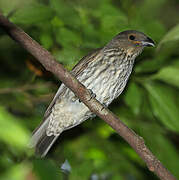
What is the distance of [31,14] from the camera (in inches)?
121

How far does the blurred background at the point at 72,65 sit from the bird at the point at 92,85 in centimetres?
9

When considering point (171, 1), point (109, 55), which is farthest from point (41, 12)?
point (171, 1)

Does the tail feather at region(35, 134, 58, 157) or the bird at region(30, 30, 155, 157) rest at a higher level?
the bird at region(30, 30, 155, 157)

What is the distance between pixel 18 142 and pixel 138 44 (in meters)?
3.29

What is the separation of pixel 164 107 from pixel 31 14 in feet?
4.54

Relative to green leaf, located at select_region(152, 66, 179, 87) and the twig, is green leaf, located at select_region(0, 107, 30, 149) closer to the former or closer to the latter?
green leaf, located at select_region(152, 66, 179, 87)

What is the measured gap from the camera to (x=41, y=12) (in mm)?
3152

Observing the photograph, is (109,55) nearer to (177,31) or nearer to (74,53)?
(74,53)

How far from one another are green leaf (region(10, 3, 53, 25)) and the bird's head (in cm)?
89

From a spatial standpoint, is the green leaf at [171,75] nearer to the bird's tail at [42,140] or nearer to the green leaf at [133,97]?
the green leaf at [133,97]

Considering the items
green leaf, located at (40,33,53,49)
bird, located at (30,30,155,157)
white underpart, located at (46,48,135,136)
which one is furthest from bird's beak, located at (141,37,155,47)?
green leaf, located at (40,33,53,49)

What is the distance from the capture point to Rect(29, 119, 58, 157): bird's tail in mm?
3310

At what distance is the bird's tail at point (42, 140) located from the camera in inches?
130

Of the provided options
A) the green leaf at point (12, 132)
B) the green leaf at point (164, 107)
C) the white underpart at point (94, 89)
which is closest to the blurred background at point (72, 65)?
the green leaf at point (164, 107)
